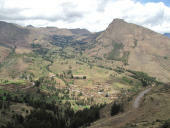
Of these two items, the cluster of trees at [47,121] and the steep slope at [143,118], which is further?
the cluster of trees at [47,121]

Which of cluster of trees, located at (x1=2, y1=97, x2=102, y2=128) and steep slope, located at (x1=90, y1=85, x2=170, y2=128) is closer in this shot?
steep slope, located at (x1=90, y1=85, x2=170, y2=128)

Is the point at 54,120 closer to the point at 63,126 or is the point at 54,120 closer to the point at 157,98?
the point at 63,126

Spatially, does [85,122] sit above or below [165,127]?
below

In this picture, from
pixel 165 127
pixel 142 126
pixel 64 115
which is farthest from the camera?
pixel 64 115

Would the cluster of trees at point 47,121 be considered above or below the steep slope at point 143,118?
below

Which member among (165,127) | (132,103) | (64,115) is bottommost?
(64,115)

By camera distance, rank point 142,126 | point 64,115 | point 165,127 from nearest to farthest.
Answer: point 165,127 < point 142,126 < point 64,115

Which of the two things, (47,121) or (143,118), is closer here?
(143,118)

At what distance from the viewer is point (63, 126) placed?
15850 centimetres

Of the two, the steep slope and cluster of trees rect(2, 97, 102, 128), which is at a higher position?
the steep slope

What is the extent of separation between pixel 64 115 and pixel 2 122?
6242 centimetres

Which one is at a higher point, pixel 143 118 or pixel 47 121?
pixel 143 118

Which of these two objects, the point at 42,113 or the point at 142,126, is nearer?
the point at 142,126

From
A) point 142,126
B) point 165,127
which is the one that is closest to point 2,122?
point 142,126
